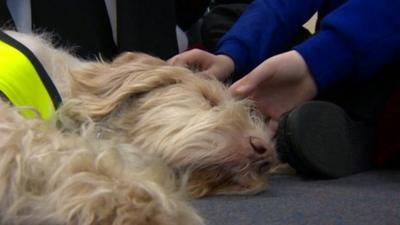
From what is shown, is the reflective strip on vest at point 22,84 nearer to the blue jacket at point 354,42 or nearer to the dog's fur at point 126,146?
the dog's fur at point 126,146

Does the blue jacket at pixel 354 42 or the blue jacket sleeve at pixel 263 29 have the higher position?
the blue jacket at pixel 354 42

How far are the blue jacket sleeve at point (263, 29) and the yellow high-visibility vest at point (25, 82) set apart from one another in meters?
0.60

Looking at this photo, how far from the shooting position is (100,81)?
1371 mm

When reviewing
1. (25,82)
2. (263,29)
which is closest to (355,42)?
(263,29)

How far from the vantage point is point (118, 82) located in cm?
136

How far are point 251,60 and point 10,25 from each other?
1.99 feet

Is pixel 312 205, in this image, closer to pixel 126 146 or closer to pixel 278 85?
pixel 126 146

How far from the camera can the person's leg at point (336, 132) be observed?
133 centimetres

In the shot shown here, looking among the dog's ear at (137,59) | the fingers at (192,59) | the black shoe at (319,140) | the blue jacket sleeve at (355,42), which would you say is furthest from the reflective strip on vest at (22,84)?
the blue jacket sleeve at (355,42)

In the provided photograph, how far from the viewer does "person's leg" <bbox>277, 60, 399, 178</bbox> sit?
1330mm

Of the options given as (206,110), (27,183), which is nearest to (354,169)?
(206,110)

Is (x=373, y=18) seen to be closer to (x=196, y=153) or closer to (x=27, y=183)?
(x=196, y=153)

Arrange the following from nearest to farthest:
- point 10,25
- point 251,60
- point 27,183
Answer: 1. point 27,183
2. point 10,25
3. point 251,60

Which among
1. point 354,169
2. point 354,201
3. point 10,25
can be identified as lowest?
point 354,169
